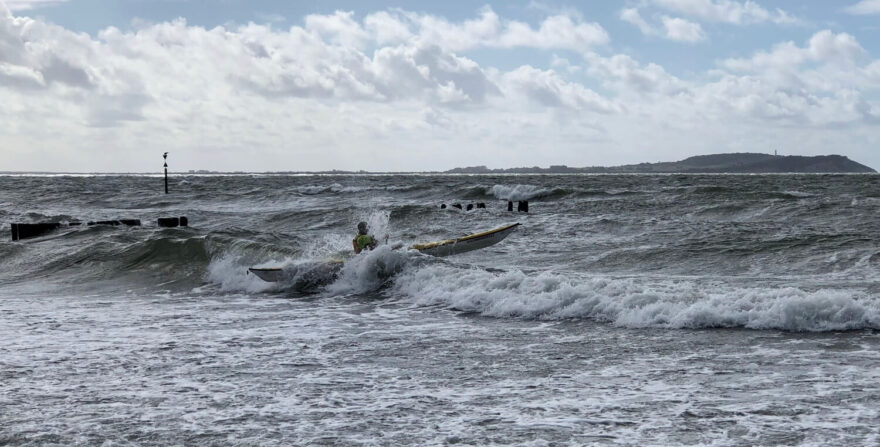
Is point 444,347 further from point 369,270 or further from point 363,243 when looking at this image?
point 363,243

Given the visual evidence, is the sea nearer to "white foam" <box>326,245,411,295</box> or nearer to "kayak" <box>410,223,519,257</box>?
"white foam" <box>326,245,411,295</box>

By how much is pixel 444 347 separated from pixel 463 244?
11.3m

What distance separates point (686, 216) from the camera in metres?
33.4

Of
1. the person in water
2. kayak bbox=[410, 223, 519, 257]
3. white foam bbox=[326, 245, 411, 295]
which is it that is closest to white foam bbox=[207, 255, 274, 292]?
white foam bbox=[326, 245, 411, 295]

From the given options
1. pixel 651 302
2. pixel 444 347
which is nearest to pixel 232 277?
pixel 444 347

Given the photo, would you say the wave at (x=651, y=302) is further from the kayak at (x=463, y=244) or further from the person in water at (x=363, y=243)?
the kayak at (x=463, y=244)

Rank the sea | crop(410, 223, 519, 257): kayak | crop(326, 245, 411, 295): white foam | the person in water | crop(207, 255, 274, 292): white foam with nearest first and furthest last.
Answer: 1. the sea
2. crop(326, 245, 411, 295): white foam
3. crop(207, 255, 274, 292): white foam
4. the person in water
5. crop(410, 223, 519, 257): kayak

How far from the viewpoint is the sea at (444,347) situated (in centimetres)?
662

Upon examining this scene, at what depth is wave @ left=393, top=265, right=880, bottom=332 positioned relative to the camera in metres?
10.9

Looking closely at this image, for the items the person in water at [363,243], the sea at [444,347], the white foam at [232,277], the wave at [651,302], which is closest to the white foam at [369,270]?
the sea at [444,347]

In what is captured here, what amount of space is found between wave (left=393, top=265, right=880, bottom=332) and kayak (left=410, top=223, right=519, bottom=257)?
175 inches

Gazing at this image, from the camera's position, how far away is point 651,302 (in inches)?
483

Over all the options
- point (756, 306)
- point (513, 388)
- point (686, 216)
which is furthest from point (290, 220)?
point (513, 388)

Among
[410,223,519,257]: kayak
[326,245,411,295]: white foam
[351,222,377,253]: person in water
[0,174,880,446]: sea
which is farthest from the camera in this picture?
[410,223,519,257]: kayak
